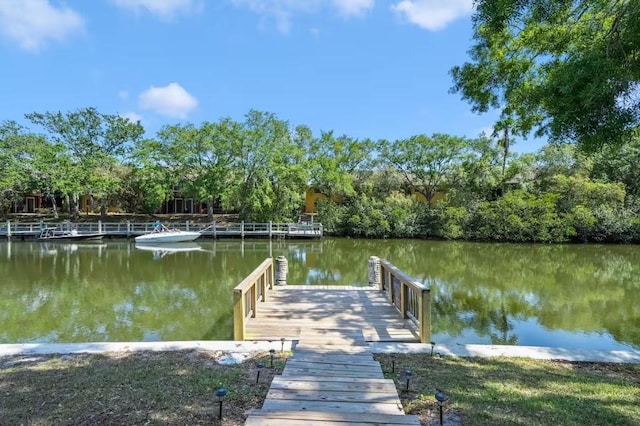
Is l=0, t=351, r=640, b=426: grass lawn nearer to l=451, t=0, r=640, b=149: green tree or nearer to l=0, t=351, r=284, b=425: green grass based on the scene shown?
l=0, t=351, r=284, b=425: green grass

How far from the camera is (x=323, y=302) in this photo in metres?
7.40

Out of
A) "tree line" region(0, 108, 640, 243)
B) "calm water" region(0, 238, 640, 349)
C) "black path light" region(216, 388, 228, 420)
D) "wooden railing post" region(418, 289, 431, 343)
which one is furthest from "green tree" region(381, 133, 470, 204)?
"black path light" region(216, 388, 228, 420)

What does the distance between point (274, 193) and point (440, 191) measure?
13.2 metres

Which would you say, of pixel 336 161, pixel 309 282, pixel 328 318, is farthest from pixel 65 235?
pixel 328 318

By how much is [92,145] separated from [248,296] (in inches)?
1235

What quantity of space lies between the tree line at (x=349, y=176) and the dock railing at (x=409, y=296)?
1960 cm

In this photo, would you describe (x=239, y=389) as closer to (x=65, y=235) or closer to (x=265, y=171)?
(x=265, y=171)

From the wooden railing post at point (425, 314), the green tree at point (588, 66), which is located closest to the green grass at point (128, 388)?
the wooden railing post at point (425, 314)

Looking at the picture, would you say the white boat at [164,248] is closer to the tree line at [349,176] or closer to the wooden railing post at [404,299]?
the tree line at [349,176]

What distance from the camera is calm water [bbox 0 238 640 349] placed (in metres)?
6.93

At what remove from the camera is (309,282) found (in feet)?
39.8

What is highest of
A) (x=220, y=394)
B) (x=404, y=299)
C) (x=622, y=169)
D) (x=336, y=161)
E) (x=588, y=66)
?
(x=336, y=161)

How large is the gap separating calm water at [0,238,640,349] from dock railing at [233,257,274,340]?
761 mm

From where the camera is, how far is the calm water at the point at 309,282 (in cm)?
693
